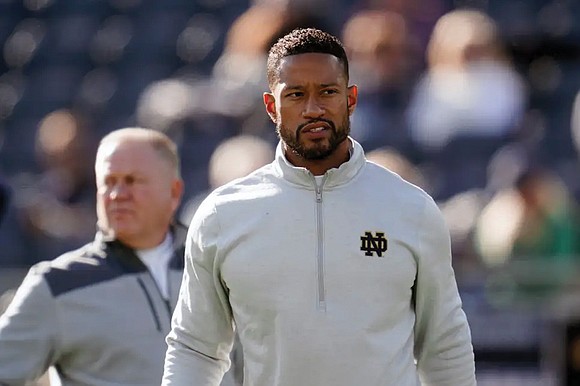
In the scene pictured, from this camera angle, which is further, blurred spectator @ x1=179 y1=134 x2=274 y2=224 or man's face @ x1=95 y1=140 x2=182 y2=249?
blurred spectator @ x1=179 y1=134 x2=274 y2=224

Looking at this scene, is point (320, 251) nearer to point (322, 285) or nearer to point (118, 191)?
point (322, 285)

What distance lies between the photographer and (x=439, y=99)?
870 centimetres

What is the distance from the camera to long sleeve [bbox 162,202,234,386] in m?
3.68

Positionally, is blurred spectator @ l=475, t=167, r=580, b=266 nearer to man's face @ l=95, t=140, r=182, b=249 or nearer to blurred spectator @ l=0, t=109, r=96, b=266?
blurred spectator @ l=0, t=109, r=96, b=266

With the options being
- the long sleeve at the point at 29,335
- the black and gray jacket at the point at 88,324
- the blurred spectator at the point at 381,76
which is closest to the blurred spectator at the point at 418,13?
the blurred spectator at the point at 381,76

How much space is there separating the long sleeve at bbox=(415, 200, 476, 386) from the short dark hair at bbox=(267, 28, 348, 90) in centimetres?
45

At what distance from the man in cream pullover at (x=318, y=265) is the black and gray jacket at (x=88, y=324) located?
1.03 m

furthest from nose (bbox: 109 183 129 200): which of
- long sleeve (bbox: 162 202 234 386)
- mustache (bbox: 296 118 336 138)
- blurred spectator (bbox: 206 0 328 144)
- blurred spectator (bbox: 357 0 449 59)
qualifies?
blurred spectator (bbox: 357 0 449 59)

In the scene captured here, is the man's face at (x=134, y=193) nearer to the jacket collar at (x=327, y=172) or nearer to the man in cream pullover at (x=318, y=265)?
the man in cream pullover at (x=318, y=265)

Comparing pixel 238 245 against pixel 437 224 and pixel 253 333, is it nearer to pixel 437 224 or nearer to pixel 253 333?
pixel 253 333

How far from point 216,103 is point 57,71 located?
2.46 metres

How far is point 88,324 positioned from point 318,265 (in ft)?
4.61

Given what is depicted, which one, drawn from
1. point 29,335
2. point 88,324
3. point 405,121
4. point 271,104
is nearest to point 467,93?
point 405,121

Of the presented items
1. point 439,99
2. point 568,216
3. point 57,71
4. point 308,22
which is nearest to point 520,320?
point 568,216
